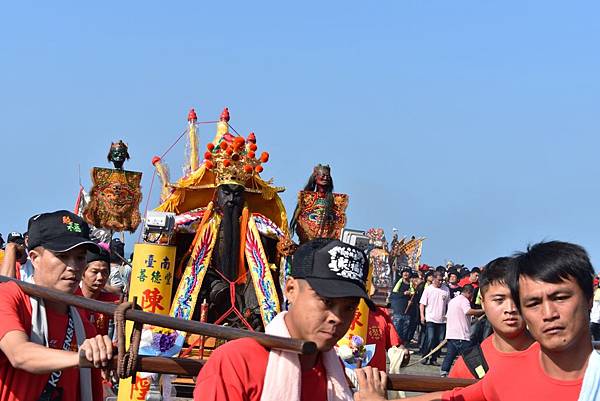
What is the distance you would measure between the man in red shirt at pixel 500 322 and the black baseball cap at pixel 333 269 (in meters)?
1.55

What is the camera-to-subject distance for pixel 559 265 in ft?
11.4

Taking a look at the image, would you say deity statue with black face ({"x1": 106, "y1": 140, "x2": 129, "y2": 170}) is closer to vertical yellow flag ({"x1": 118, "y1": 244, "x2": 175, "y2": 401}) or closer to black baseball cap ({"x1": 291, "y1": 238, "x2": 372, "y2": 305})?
vertical yellow flag ({"x1": 118, "y1": 244, "x2": 175, "y2": 401})

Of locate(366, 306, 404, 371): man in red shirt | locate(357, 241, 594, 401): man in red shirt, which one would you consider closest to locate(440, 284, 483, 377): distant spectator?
locate(366, 306, 404, 371): man in red shirt

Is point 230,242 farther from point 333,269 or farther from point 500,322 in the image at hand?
point 333,269

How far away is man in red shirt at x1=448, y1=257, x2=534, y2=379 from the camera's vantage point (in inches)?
196

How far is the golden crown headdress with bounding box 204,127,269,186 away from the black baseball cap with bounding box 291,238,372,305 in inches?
381

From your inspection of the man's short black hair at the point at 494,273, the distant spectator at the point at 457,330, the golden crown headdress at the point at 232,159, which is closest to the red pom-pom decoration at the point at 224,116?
the golden crown headdress at the point at 232,159

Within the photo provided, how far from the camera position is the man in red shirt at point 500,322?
498 cm

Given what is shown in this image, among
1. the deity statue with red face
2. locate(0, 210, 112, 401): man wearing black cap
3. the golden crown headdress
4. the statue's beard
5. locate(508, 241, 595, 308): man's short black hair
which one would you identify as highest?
the golden crown headdress

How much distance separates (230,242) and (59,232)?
28.8 feet

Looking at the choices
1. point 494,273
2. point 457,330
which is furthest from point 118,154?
point 494,273

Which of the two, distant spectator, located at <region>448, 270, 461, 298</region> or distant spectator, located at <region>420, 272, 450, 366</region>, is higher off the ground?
distant spectator, located at <region>448, 270, 461, 298</region>

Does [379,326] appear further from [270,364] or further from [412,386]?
[270,364]

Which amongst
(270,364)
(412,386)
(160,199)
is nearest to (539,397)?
(412,386)
